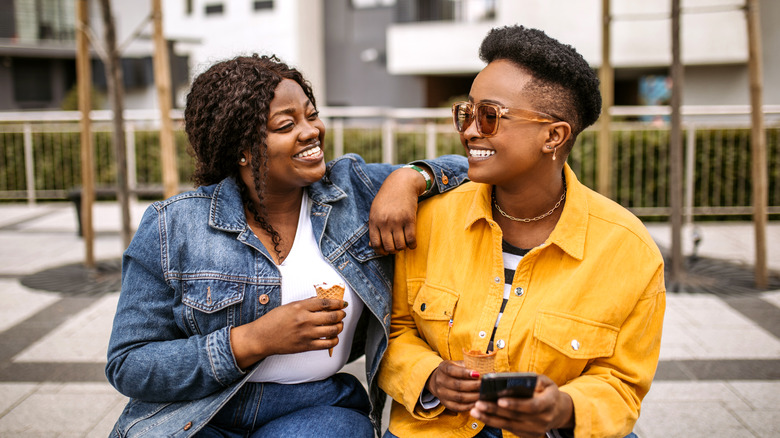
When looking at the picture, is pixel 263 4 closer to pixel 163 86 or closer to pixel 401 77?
pixel 401 77

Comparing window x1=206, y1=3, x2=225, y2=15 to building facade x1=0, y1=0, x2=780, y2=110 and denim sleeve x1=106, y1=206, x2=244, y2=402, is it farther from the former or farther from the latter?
denim sleeve x1=106, y1=206, x2=244, y2=402

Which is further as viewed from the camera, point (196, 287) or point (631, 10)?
point (631, 10)

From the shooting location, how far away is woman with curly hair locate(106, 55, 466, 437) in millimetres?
2053

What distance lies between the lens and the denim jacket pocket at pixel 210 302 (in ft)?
6.94

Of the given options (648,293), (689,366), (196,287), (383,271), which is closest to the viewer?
(648,293)

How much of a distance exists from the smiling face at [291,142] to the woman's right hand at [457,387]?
0.79m

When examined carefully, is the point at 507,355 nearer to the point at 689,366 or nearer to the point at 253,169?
the point at 253,169

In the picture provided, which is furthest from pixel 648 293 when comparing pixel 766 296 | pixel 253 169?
pixel 766 296

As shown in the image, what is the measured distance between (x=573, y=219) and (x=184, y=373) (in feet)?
4.30

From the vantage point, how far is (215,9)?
22.5m

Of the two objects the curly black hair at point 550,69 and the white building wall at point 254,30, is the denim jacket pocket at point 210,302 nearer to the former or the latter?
the curly black hair at point 550,69

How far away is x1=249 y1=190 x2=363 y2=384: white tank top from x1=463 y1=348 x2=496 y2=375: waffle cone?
557mm

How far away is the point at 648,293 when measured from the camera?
198cm

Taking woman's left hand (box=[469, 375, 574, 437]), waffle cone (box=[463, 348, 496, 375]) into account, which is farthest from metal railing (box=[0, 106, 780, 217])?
woman's left hand (box=[469, 375, 574, 437])
